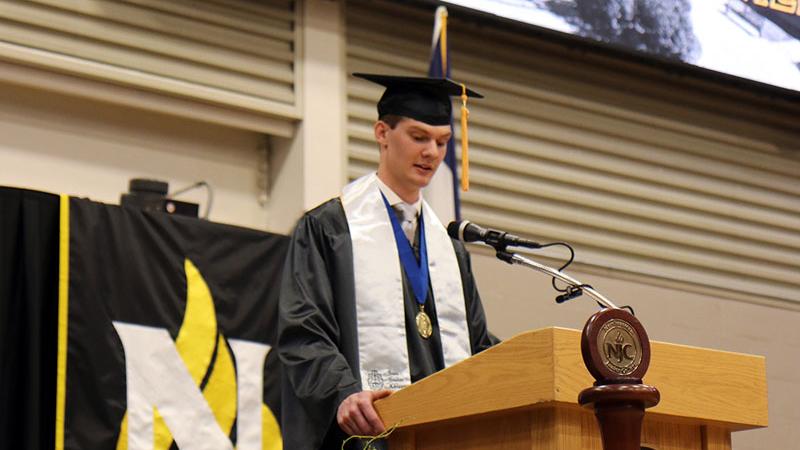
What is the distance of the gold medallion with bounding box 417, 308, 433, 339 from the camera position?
130 inches

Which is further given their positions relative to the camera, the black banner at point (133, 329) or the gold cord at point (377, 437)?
the black banner at point (133, 329)

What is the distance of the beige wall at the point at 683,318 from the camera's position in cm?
605

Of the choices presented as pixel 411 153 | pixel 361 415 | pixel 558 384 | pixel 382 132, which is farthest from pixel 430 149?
pixel 558 384

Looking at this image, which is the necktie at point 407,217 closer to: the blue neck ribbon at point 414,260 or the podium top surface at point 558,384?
the blue neck ribbon at point 414,260

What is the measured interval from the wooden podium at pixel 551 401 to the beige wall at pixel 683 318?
10.7 ft

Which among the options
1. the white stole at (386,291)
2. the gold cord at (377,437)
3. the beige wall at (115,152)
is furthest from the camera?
the beige wall at (115,152)

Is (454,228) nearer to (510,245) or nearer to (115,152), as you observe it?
(510,245)

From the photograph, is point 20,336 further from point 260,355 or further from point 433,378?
point 433,378

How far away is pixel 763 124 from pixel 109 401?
4.26 metres

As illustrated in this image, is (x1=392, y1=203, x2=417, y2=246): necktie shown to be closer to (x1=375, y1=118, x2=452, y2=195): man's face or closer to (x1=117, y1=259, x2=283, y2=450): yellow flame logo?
(x1=375, y1=118, x2=452, y2=195): man's face

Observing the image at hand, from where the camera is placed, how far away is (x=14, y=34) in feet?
16.5

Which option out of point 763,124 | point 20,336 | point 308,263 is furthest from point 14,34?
point 763,124

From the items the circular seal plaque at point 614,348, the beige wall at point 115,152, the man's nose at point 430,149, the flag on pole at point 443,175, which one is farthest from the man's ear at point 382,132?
the beige wall at point 115,152

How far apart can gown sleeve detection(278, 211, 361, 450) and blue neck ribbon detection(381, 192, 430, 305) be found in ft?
0.73
